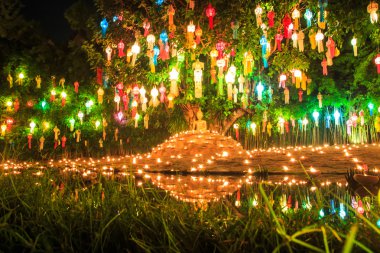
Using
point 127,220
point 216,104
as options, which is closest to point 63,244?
point 127,220

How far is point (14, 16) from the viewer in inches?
640

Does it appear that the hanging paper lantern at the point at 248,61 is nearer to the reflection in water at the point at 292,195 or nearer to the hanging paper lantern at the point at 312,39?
the hanging paper lantern at the point at 312,39

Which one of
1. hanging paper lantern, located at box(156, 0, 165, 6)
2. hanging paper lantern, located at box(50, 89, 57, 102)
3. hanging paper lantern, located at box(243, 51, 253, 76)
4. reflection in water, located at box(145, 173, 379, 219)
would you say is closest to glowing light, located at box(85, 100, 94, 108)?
hanging paper lantern, located at box(50, 89, 57, 102)

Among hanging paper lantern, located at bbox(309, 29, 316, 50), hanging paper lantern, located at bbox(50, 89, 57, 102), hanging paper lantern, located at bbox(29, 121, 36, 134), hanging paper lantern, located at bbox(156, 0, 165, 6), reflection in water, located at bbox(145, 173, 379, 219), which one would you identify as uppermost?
hanging paper lantern, located at bbox(156, 0, 165, 6)

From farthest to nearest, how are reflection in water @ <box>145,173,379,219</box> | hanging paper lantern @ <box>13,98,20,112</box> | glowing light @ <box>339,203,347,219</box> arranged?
hanging paper lantern @ <box>13,98,20,112</box>
reflection in water @ <box>145,173,379,219</box>
glowing light @ <box>339,203,347,219</box>

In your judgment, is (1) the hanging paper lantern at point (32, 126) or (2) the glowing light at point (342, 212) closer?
(2) the glowing light at point (342, 212)

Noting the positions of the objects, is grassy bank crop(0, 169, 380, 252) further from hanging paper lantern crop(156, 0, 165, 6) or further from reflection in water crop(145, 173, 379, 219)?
hanging paper lantern crop(156, 0, 165, 6)

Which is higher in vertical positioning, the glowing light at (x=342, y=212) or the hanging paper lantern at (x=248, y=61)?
the hanging paper lantern at (x=248, y=61)

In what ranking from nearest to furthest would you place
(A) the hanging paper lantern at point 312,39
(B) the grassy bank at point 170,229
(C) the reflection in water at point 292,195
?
(B) the grassy bank at point 170,229 < (C) the reflection in water at point 292,195 < (A) the hanging paper lantern at point 312,39

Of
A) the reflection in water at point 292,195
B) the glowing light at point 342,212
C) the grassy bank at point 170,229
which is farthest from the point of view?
the reflection in water at point 292,195

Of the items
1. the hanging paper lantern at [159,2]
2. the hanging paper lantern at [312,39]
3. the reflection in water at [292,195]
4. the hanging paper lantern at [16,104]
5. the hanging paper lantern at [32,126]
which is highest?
the hanging paper lantern at [159,2]

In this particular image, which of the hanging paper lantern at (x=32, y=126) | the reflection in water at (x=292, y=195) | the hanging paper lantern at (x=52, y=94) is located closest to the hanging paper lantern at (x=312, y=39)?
the reflection in water at (x=292, y=195)

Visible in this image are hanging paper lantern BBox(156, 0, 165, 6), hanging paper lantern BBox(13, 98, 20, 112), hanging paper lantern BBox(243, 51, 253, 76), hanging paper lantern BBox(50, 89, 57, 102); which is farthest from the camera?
hanging paper lantern BBox(13, 98, 20, 112)

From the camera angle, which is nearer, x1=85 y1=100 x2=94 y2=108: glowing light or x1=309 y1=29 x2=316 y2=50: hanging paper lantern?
x1=309 y1=29 x2=316 y2=50: hanging paper lantern
